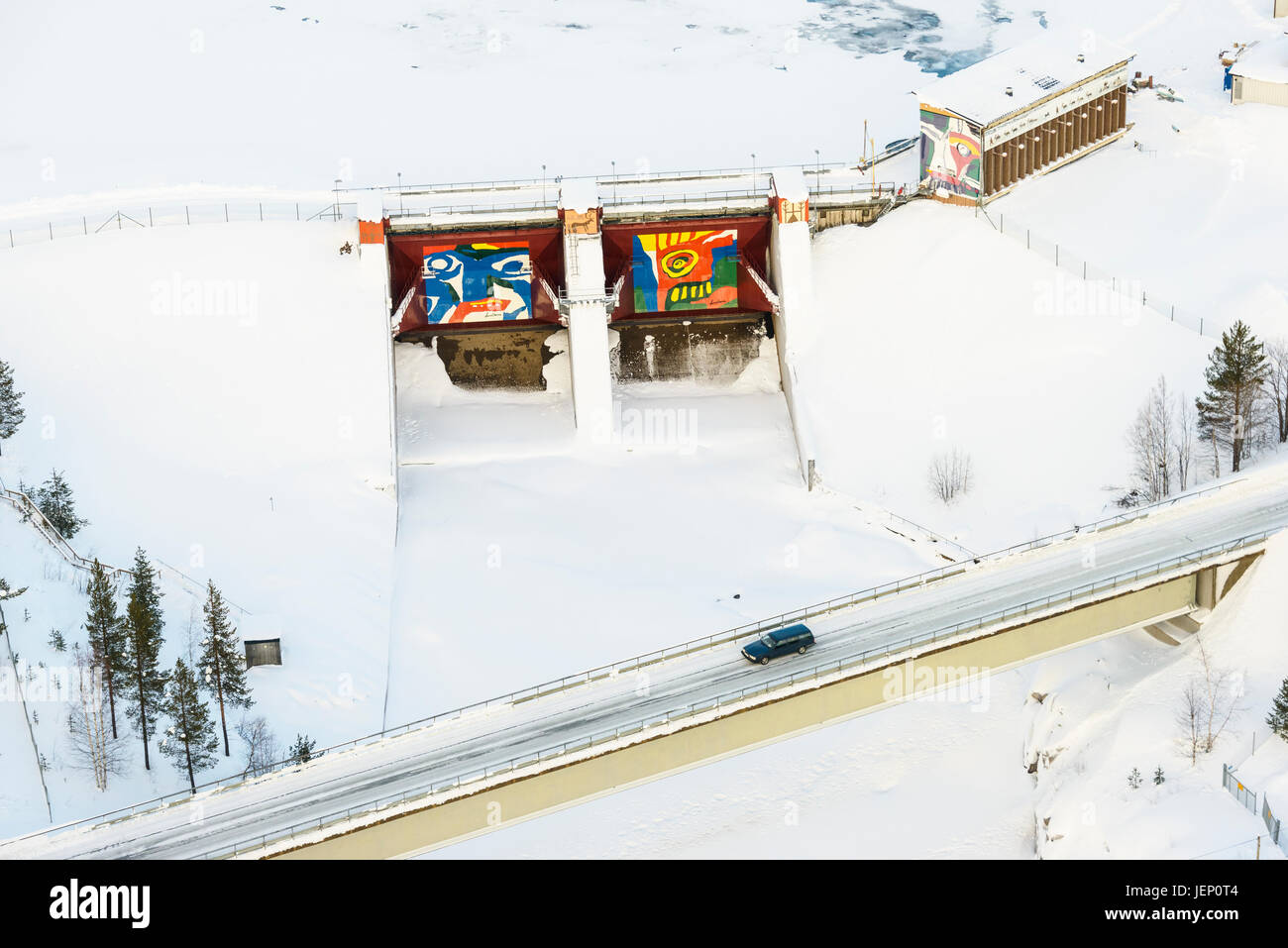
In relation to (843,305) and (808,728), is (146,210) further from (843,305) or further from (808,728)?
(808,728)

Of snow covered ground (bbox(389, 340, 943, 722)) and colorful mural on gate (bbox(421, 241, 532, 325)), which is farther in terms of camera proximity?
colorful mural on gate (bbox(421, 241, 532, 325))

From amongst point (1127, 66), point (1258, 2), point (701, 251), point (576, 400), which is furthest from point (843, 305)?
point (1258, 2)

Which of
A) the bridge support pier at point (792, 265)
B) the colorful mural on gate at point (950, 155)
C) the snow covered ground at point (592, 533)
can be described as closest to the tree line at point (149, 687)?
the snow covered ground at point (592, 533)

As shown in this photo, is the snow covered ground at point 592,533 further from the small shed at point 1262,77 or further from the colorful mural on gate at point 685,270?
the small shed at point 1262,77

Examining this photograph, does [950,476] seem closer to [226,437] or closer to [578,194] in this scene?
[578,194]

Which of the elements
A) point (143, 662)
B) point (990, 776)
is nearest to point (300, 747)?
point (143, 662)

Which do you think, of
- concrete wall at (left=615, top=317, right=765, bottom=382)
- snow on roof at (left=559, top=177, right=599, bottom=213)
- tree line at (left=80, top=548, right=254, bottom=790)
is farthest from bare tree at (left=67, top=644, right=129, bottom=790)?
concrete wall at (left=615, top=317, right=765, bottom=382)

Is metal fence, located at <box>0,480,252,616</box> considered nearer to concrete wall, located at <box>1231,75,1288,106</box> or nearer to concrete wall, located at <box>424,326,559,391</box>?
concrete wall, located at <box>424,326,559,391</box>
